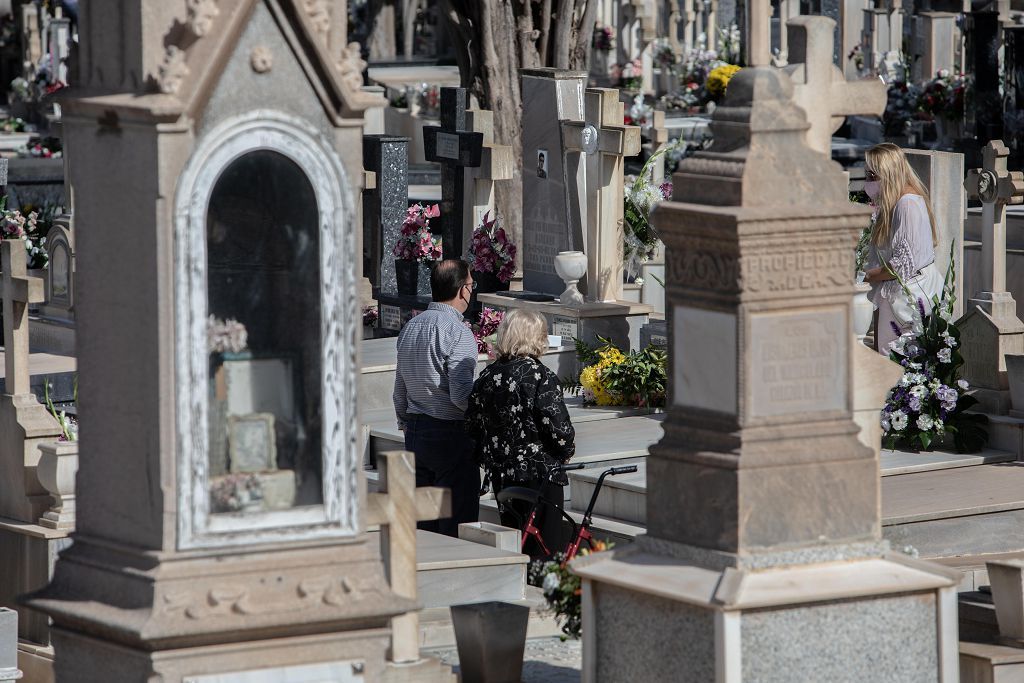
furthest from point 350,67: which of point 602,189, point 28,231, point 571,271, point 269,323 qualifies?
point 28,231

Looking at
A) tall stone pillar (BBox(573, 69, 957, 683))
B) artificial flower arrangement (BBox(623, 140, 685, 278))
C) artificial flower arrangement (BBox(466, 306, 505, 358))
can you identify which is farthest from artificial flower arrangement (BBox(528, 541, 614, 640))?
artificial flower arrangement (BBox(623, 140, 685, 278))

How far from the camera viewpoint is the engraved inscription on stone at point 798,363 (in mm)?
5809

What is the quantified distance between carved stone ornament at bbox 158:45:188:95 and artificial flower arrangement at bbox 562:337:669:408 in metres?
6.87

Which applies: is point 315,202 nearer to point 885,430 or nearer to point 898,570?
point 898,570

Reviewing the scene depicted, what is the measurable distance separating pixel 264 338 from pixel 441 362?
397 cm

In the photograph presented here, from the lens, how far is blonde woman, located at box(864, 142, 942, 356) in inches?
403

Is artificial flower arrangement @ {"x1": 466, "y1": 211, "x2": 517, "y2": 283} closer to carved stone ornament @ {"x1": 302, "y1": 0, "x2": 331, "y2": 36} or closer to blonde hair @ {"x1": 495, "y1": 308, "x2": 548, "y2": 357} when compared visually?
blonde hair @ {"x1": 495, "y1": 308, "x2": 548, "y2": 357}

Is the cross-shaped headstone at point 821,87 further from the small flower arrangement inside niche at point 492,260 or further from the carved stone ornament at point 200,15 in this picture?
the small flower arrangement inside niche at point 492,260

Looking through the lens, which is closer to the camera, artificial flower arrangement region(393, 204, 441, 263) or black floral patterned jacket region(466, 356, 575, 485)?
black floral patterned jacket region(466, 356, 575, 485)

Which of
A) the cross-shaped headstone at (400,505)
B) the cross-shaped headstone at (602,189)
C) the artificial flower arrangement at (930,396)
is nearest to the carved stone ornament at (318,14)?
the cross-shaped headstone at (400,505)

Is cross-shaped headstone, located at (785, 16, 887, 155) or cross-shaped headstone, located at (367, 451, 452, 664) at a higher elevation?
cross-shaped headstone, located at (785, 16, 887, 155)

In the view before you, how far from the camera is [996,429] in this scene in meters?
10.3

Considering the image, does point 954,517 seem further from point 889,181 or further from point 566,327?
point 566,327

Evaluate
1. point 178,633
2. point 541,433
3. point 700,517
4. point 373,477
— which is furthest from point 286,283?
point 373,477
